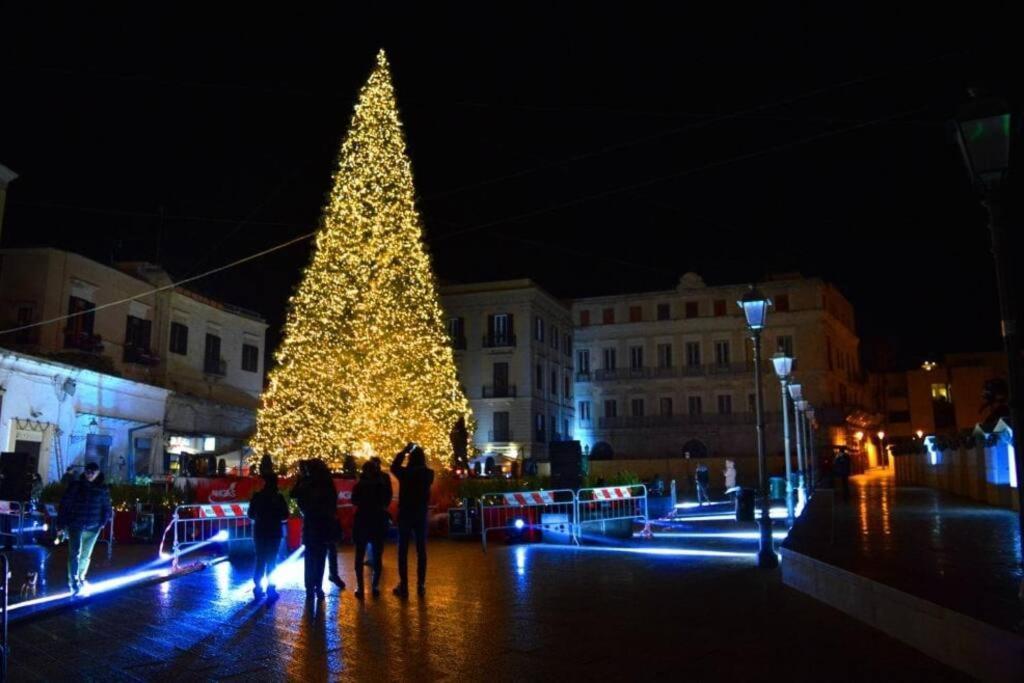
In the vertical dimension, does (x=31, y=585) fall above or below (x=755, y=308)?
below

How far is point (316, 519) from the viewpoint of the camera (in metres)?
9.51

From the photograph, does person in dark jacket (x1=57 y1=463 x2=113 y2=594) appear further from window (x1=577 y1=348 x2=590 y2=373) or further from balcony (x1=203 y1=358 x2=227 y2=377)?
window (x1=577 y1=348 x2=590 y2=373)

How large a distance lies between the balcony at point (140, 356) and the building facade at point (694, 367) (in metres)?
36.4

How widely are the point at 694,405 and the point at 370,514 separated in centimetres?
Result: 5141

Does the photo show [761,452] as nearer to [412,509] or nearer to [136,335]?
[412,509]

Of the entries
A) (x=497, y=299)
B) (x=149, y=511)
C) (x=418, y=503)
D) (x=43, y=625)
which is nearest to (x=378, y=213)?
(x=149, y=511)

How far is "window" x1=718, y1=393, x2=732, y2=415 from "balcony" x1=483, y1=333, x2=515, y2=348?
15.6 meters

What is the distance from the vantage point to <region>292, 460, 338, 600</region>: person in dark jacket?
9.31m

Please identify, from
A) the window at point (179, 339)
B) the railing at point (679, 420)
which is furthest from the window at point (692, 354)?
the window at point (179, 339)

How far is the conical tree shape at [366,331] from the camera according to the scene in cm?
1998

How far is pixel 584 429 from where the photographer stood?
6269 cm

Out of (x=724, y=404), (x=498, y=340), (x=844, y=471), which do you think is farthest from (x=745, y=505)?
(x=724, y=404)

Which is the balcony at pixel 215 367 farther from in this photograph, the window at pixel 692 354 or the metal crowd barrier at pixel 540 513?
the window at pixel 692 354

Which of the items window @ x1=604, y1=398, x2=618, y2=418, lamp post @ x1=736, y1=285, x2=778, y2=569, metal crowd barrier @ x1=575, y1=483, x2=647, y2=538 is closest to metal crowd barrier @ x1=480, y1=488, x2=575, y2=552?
metal crowd barrier @ x1=575, y1=483, x2=647, y2=538
